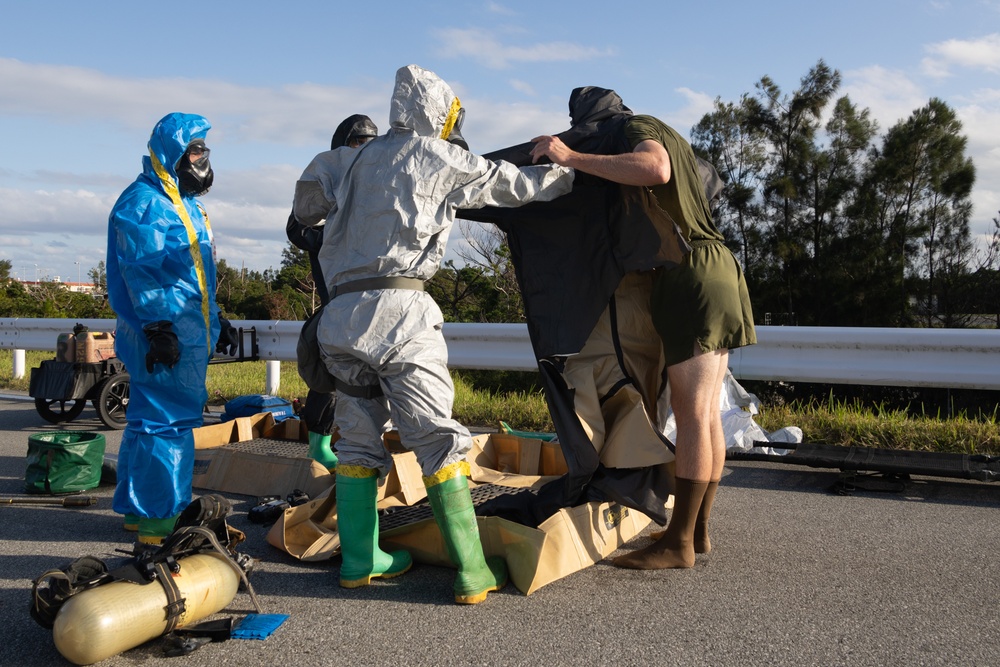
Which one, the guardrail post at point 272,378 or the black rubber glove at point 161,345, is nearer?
the black rubber glove at point 161,345

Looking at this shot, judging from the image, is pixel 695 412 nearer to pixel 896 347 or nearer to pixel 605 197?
pixel 605 197

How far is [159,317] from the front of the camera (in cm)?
371

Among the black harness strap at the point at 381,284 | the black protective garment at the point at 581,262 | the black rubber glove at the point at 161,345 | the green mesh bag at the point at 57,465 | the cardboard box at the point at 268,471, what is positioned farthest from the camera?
the green mesh bag at the point at 57,465

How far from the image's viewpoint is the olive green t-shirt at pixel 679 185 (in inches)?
134

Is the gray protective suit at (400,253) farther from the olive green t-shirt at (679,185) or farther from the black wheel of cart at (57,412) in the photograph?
the black wheel of cart at (57,412)

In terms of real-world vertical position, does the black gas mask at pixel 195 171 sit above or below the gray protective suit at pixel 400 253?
above

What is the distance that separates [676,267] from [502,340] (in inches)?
131

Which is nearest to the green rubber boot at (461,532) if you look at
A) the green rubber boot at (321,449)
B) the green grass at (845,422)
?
the green rubber boot at (321,449)

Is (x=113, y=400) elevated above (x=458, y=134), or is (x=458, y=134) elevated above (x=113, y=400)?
(x=458, y=134)

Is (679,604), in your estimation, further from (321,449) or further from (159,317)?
(321,449)

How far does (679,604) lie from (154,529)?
224 centimetres

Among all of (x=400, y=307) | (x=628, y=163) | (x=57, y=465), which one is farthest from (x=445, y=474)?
(x=57, y=465)

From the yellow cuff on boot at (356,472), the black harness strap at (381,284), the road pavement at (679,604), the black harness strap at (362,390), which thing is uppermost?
the black harness strap at (381,284)

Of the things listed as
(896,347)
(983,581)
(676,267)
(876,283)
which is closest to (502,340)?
(896,347)
